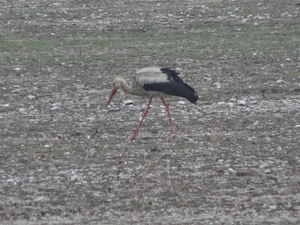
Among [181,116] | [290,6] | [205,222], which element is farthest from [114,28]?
[205,222]

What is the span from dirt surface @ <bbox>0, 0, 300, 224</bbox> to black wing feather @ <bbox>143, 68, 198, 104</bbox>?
0.40 m

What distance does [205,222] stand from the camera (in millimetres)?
Result: 7258

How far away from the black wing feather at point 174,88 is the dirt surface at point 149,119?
1.32 feet

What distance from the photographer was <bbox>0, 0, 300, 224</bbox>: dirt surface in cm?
772

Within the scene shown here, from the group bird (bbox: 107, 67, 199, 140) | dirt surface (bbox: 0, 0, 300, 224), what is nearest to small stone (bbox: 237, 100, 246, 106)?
dirt surface (bbox: 0, 0, 300, 224)

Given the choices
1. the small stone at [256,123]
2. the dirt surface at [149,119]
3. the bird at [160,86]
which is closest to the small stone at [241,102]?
the dirt surface at [149,119]

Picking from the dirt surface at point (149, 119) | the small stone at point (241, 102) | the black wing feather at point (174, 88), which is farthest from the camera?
the small stone at point (241, 102)

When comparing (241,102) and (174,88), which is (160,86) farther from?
(241,102)

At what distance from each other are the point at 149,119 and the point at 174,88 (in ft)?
2.20

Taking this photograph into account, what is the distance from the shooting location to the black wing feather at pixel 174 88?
34.3 ft

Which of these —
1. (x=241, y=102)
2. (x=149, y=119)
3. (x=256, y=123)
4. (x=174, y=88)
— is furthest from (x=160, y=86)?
(x=241, y=102)

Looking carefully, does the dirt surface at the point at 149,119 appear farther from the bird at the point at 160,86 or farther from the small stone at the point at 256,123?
the bird at the point at 160,86

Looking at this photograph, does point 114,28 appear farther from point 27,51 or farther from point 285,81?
point 285,81

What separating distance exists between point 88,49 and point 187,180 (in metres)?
7.36
